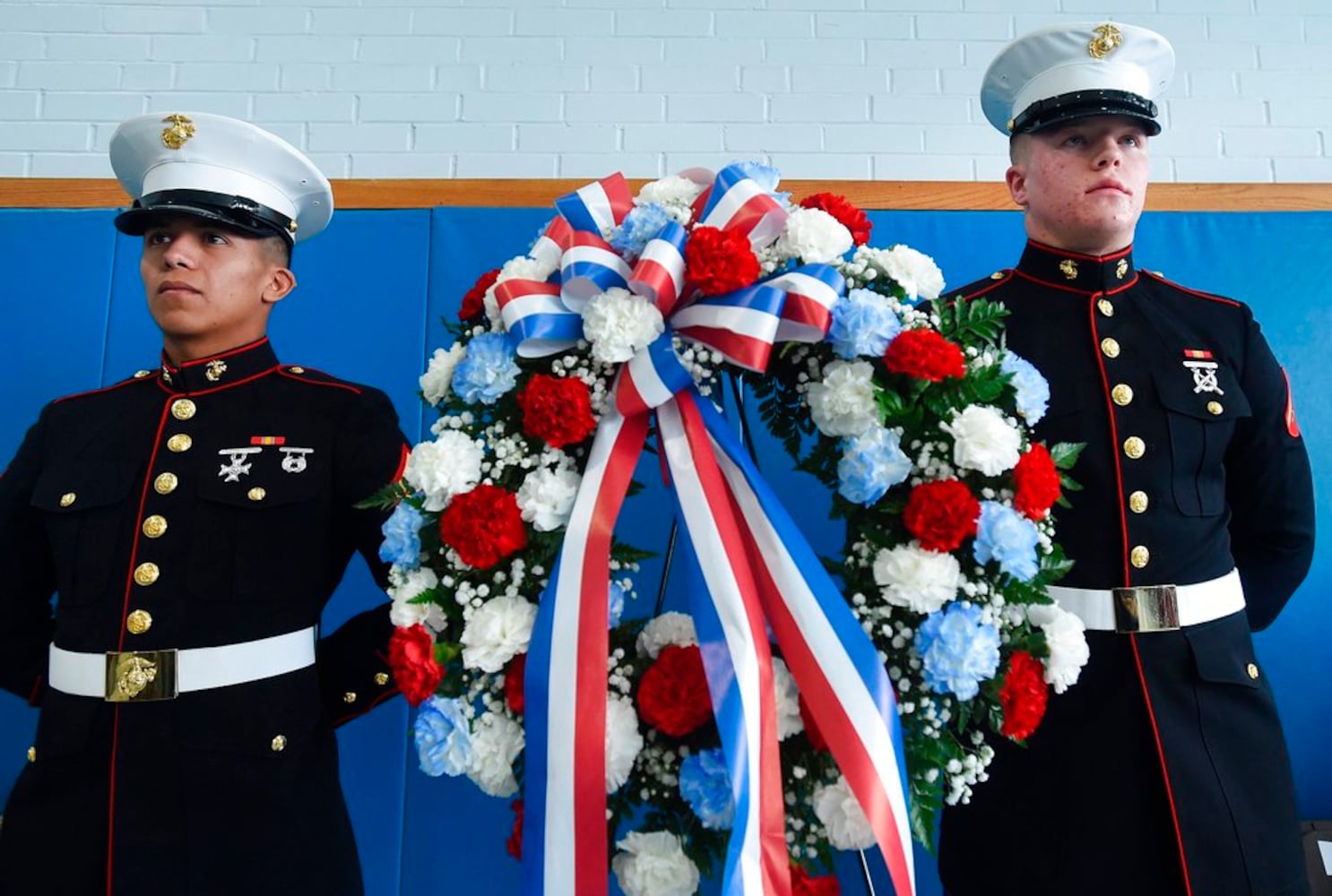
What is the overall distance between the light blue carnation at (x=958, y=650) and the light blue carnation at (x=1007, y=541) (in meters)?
0.06

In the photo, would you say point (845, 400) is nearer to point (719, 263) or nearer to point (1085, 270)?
point (719, 263)

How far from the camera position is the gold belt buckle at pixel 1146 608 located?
4.07ft

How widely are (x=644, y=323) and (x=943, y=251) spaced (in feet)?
3.79

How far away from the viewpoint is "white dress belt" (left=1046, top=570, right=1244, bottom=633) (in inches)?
48.9

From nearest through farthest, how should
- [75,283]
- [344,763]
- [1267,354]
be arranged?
[1267,354] < [344,763] < [75,283]

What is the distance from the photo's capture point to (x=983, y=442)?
1053mm

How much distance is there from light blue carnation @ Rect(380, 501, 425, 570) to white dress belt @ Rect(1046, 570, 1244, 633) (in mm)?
810

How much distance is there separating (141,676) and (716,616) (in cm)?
78

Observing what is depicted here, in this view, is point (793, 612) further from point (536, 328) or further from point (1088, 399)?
point (1088, 399)

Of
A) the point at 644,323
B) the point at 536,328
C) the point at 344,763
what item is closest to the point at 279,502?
the point at 536,328

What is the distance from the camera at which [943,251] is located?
2027 millimetres

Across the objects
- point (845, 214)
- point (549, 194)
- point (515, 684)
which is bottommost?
point (515, 684)

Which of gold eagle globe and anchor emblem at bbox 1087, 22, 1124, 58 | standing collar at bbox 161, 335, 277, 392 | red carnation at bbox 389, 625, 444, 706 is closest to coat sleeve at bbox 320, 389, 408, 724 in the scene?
standing collar at bbox 161, 335, 277, 392

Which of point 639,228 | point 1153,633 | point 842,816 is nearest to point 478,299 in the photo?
point 639,228
